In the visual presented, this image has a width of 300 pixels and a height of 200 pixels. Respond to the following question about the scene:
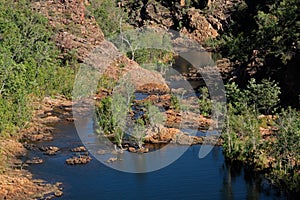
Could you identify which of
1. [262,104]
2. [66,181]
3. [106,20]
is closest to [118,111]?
[66,181]

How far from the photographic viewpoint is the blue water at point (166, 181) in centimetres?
3372

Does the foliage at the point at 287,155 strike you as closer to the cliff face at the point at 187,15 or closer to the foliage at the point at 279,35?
the foliage at the point at 279,35

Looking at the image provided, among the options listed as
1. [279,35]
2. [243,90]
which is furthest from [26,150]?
[279,35]

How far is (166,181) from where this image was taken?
3622cm

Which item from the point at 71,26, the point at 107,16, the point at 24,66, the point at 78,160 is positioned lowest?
the point at 78,160

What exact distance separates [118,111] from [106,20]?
66997 mm

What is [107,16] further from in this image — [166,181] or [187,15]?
[166,181]

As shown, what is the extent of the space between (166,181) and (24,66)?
27.9 metres

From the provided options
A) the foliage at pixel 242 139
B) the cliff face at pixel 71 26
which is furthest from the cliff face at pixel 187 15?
the foliage at pixel 242 139

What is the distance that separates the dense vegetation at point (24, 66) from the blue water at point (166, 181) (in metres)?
8.69

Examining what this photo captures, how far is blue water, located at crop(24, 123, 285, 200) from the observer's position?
3372 centimetres

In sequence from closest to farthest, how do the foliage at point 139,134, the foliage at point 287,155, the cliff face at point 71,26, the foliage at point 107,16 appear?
the foliage at point 287,155 → the foliage at point 139,134 → the cliff face at point 71,26 → the foliage at point 107,16

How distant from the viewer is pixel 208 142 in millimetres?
45219

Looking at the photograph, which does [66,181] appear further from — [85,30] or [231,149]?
[85,30]
